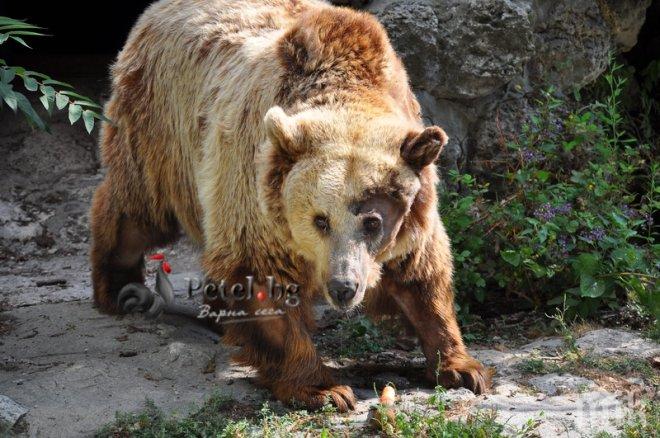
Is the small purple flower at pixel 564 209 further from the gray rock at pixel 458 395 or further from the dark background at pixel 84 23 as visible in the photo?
the dark background at pixel 84 23

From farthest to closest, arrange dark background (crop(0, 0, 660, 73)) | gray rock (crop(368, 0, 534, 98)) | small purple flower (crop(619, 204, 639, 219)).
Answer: dark background (crop(0, 0, 660, 73))
gray rock (crop(368, 0, 534, 98))
small purple flower (crop(619, 204, 639, 219))

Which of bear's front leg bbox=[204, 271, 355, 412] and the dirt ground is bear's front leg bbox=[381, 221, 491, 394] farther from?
bear's front leg bbox=[204, 271, 355, 412]

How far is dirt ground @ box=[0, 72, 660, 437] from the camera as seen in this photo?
4.23 meters

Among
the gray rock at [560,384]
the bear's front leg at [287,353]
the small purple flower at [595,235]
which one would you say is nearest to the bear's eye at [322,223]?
the bear's front leg at [287,353]

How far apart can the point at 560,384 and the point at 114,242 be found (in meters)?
3.04

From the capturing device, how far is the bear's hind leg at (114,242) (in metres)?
5.89

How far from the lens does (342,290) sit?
382 centimetres

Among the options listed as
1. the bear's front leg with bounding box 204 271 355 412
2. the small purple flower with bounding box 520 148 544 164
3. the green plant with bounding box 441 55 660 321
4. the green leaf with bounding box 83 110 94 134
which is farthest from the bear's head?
the small purple flower with bounding box 520 148 544 164

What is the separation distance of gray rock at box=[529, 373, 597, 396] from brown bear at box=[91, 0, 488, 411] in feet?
0.97

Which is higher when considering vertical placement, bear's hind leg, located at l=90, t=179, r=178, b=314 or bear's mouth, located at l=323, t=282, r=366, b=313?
bear's mouth, located at l=323, t=282, r=366, b=313

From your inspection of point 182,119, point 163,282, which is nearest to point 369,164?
point 182,119

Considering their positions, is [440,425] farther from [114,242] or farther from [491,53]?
[491,53]

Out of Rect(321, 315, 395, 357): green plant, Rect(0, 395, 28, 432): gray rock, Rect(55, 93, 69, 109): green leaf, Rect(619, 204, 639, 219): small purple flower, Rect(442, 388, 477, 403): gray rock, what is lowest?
Rect(321, 315, 395, 357): green plant

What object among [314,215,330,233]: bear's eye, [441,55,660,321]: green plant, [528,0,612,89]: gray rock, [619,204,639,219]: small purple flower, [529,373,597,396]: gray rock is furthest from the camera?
[528,0,612,89]: gray rock
